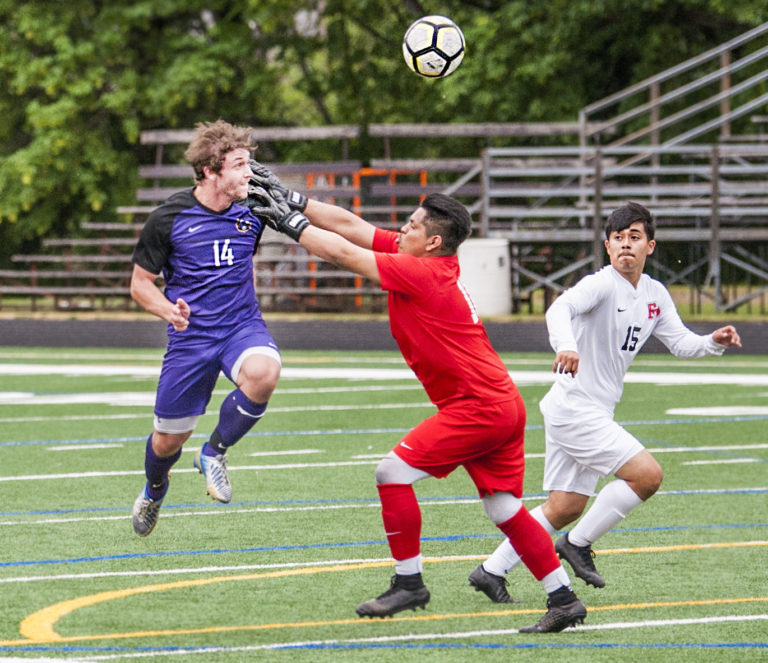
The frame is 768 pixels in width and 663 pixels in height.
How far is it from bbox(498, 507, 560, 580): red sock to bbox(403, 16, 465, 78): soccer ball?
224 inches

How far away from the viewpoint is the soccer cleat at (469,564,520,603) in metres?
6.32

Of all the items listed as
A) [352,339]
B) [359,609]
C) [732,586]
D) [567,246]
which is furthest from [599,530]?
[567,246]

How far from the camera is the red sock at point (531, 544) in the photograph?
590 centimetres

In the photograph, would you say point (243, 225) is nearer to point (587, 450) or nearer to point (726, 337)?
point (587, 450)

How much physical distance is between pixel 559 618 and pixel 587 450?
1030mm

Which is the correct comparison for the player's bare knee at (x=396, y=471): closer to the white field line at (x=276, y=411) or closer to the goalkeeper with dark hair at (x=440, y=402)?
the goalkeeper with dark hair at (x=440, y=402)

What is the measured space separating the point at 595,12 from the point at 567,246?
5836 mm

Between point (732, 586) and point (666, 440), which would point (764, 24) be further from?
point (732, 586)

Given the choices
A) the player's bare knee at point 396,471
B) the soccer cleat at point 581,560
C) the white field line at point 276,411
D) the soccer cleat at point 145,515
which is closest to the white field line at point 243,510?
the soccer cleat at point 145,515

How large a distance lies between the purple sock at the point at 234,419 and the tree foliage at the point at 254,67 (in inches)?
872

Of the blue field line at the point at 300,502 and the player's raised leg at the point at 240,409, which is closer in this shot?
the player's raised leg at the point at 240,409

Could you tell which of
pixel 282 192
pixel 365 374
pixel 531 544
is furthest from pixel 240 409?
pixel 365 374

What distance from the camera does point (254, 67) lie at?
1268 inches

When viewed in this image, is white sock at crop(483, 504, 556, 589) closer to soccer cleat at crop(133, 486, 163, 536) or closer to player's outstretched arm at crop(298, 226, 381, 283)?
player's outstretched arm at crop(298, 226, 381, 283)
